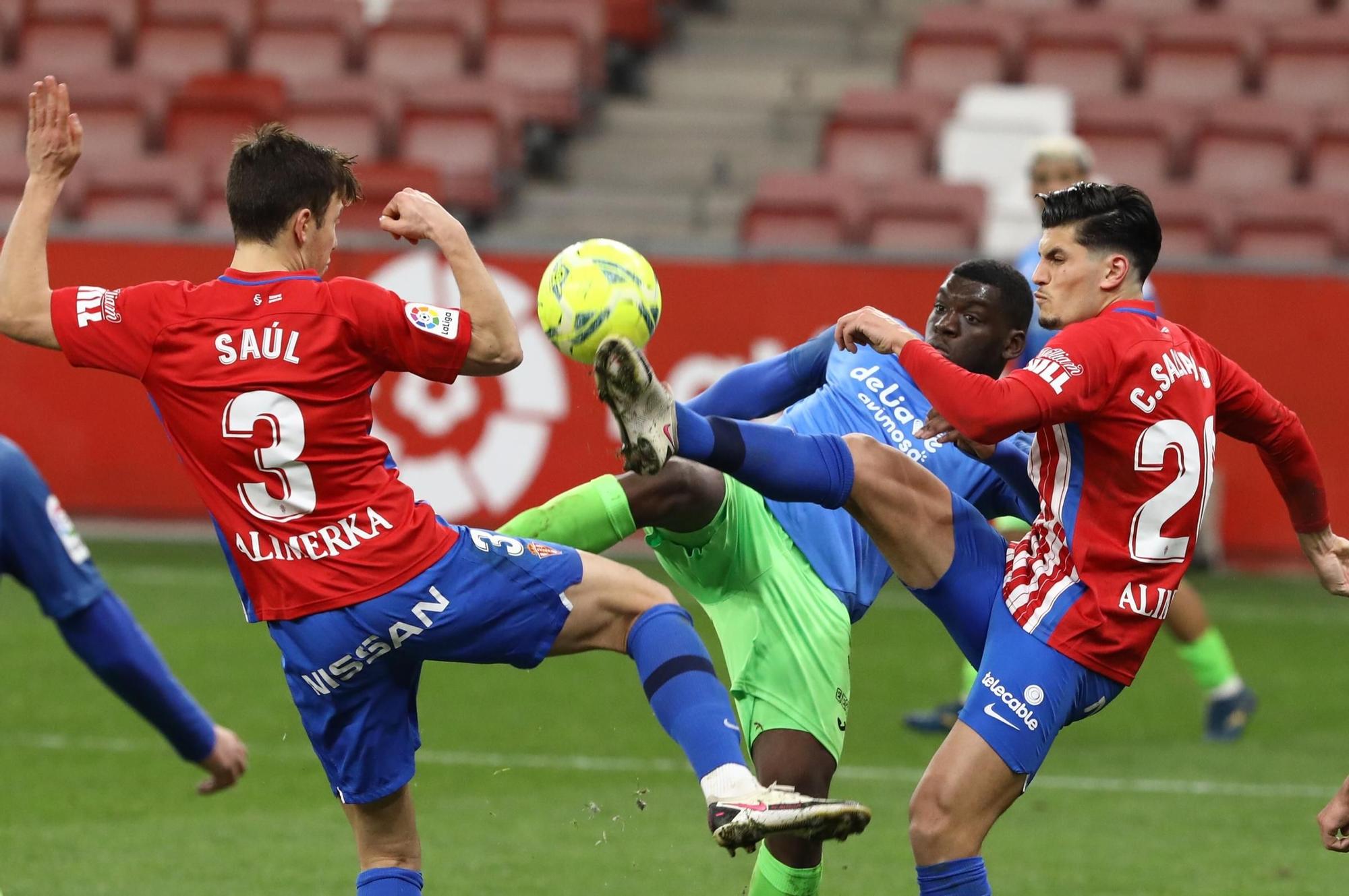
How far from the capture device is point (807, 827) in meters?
3.89

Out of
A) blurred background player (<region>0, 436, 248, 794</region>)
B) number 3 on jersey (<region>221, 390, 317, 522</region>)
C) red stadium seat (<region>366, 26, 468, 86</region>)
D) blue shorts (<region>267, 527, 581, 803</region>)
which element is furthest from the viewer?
red stadium seat (<region>366, 26, 468, 86</region>)

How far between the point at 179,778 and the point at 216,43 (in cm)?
957

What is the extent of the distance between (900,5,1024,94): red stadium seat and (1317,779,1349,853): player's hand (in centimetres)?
1034

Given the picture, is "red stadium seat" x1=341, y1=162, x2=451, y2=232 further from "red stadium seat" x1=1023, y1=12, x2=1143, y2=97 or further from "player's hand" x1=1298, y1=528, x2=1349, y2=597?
"player's hand" x1=1298, y1=528, x2=1349, y2=597

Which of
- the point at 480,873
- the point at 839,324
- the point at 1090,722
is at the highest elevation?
the point at 839,324

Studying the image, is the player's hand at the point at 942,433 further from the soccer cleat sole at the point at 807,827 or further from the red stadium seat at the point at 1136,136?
the red stadium seat at the point at 1136,136

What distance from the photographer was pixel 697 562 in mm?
5098

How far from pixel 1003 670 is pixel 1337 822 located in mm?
933

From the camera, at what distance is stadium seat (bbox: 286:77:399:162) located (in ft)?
46.4

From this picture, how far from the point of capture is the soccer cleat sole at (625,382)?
13.3ft

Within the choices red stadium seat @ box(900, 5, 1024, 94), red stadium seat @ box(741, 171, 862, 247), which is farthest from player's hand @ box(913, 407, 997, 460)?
red stadium seat @ box(900, 5, 1024, 94)

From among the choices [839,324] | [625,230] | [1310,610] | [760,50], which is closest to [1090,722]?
[1310,610]

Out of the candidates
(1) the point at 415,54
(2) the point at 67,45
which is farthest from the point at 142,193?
(1) the point at 415,54

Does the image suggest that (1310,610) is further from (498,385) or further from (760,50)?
(760,50)
